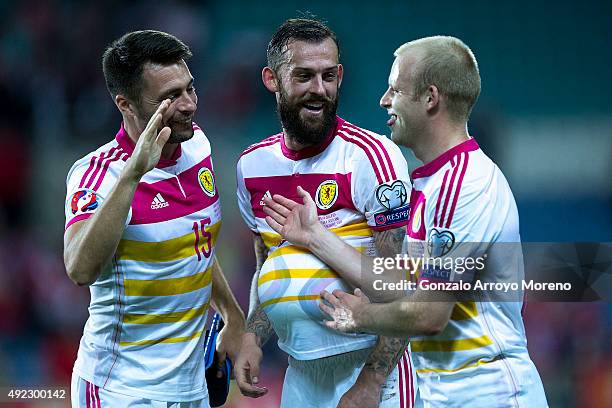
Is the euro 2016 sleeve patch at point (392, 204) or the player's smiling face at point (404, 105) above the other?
the player's smiling face at point (404, 105)

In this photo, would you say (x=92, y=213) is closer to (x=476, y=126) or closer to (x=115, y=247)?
(x=115, y=247)

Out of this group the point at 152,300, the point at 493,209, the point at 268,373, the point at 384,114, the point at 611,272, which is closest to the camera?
the point at 493,209

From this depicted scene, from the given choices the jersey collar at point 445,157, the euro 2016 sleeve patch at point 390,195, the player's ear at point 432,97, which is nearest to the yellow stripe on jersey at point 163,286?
the euro 2016 sleeve patch at point 390,195

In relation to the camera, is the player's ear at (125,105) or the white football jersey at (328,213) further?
→ the player's ear at (125,105)

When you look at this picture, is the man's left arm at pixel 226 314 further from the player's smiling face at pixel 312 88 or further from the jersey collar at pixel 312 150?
the player's smiling face at pixel 312 88

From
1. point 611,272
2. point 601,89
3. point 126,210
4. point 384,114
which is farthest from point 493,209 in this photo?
point 601,89

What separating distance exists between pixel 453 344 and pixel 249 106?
649cm

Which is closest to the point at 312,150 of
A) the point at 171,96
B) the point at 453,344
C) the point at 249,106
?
the point at 171,96

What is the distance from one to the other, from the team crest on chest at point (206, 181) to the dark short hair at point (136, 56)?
1.36 ft

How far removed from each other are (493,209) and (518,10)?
7.20 m

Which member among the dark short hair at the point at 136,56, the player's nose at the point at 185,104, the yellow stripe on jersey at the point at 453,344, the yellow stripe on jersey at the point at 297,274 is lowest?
the yellow stripe on jersey at the point at 453,344

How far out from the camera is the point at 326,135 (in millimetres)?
3873

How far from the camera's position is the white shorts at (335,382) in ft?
12.5

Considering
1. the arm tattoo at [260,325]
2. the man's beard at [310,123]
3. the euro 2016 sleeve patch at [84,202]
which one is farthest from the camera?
the arm tattoo at [260,325]
